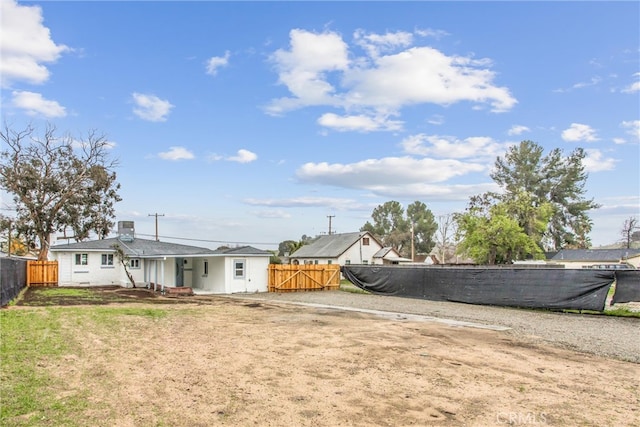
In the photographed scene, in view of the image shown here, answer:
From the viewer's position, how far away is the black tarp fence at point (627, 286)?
13.0 meters

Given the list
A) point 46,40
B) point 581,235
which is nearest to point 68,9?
point 46,40

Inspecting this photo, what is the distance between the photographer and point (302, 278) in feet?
78.9

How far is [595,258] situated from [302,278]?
36360 millimetres

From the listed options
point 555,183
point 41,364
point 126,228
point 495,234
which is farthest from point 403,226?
point 41,364

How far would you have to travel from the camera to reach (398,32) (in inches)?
607

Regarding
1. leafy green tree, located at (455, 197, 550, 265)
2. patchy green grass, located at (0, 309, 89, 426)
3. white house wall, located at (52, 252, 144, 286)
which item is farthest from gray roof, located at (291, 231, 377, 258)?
patchy green grass, located at (0, 309, 89, 426)

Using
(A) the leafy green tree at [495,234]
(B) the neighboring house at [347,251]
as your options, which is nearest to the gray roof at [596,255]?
(A) the leafy green tree at [495,234]

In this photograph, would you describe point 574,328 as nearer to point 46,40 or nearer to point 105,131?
point 46,40

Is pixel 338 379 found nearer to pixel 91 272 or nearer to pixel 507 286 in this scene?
pixel 507 286

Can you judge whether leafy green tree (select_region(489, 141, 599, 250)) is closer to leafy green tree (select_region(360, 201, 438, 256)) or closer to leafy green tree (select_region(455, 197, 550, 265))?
leafy green tree (select_region(455, 197, 550, 265))

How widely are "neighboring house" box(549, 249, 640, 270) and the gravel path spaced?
33203mm

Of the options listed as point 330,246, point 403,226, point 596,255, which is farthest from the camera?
point 403,226

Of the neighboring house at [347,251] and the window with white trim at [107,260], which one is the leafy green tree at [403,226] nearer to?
the neighboring house at [347,251]

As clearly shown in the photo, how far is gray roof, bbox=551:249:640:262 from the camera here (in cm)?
4394
